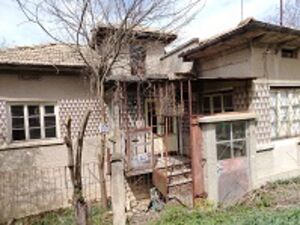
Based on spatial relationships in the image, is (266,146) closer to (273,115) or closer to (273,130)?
(273,130)

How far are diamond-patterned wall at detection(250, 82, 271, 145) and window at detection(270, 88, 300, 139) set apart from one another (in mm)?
402

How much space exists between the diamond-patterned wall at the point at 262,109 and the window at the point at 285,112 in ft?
1.32

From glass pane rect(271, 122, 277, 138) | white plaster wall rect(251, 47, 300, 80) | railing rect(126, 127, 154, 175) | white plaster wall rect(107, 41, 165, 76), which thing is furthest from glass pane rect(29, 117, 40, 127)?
glass pane rect(271, 122, 277, 138)

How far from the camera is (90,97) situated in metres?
12.1

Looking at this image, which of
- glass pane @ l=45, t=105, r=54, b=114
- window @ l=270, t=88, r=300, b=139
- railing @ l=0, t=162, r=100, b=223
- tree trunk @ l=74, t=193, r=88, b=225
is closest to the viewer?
tree trunk @ l=74, t=193, r=88, b=225

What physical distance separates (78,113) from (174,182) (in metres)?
4.13

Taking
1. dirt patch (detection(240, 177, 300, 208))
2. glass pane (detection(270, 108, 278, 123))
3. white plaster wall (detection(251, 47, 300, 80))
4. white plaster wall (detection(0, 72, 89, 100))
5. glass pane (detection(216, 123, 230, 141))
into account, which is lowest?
dirt patch (detection(240, 177, 300, 208))

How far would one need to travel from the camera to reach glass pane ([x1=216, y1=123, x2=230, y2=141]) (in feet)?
33.8

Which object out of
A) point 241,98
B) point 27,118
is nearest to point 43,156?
point 27,118

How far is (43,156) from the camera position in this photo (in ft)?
37.2

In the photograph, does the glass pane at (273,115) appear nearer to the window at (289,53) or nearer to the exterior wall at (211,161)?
the window at (289,53)

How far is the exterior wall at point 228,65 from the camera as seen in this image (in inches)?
440

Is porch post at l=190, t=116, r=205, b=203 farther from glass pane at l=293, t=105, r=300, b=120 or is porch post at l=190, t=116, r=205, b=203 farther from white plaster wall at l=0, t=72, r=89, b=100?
glass pane at l=293, t=105, r=300, b=120

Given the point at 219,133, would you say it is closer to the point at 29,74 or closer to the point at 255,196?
the point at 255,196
